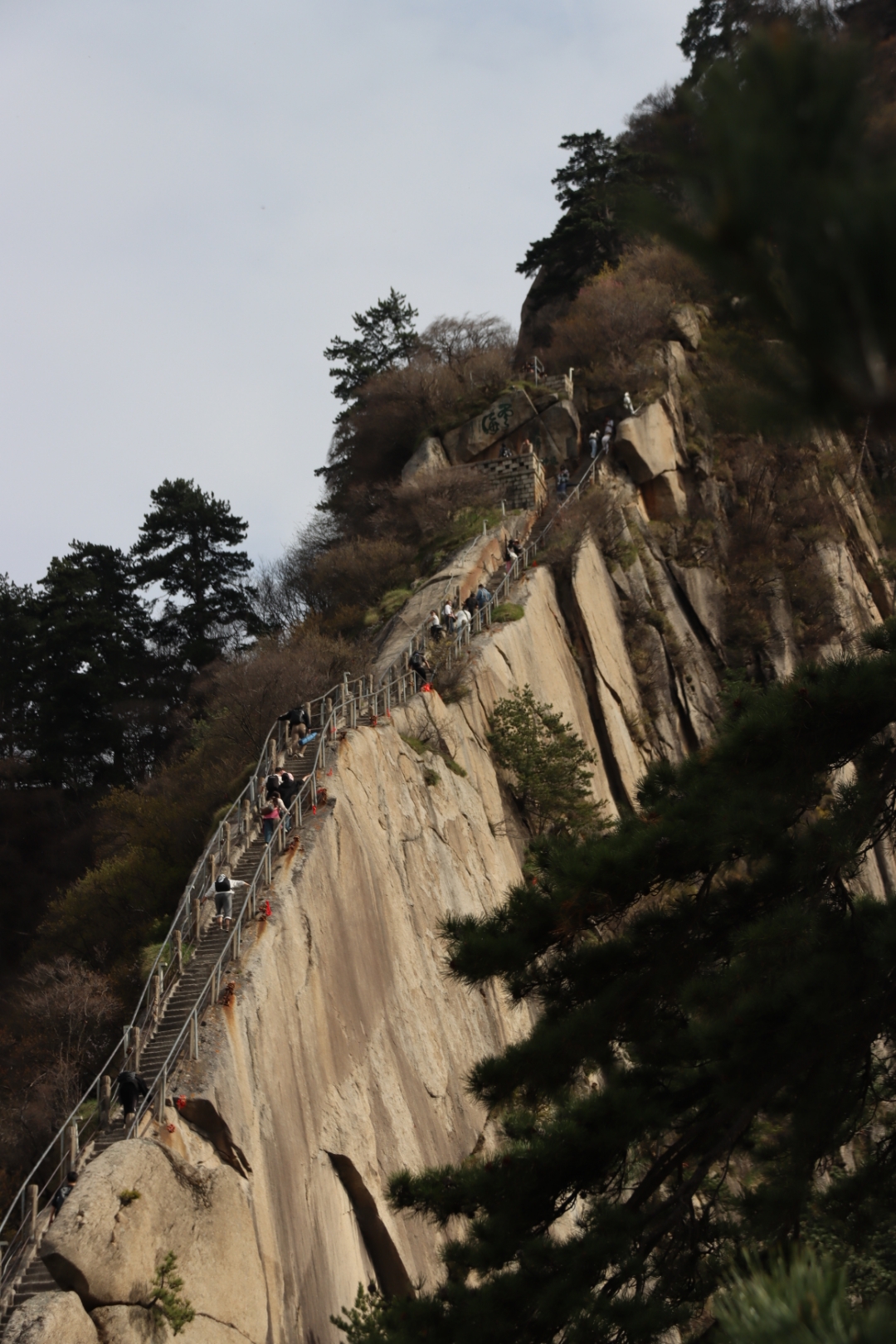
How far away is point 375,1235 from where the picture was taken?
14047 mm

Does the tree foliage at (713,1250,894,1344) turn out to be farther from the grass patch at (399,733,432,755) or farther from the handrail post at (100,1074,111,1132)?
the grass patch at (399,733,432,755)

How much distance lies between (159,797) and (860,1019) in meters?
24.0

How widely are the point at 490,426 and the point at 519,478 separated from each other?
13.5 ft

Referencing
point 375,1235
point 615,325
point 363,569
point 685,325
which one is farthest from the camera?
point 685,325

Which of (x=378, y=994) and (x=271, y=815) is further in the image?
(x=378, y=994)

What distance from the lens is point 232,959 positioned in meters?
13.6

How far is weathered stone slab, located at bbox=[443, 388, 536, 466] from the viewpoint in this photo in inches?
1503

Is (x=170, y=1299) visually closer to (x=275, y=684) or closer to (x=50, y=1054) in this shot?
(x=50, y=1054)

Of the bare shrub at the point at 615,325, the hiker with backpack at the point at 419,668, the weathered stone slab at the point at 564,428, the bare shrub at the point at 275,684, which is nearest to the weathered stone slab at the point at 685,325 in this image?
the bare shrub at the point at 615,325

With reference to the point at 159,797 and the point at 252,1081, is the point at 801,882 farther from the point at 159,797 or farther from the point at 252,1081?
the point at 159,797

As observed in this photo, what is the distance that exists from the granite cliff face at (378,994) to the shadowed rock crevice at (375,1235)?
3 cm

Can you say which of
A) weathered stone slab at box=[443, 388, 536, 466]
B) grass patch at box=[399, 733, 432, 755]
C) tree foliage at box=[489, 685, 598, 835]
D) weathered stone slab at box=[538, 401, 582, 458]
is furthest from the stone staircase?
weathered stone slab at box=[443, 388, 536, 466]

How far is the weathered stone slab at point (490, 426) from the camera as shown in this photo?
38.2 m

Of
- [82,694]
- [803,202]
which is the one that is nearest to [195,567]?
[82,694]
